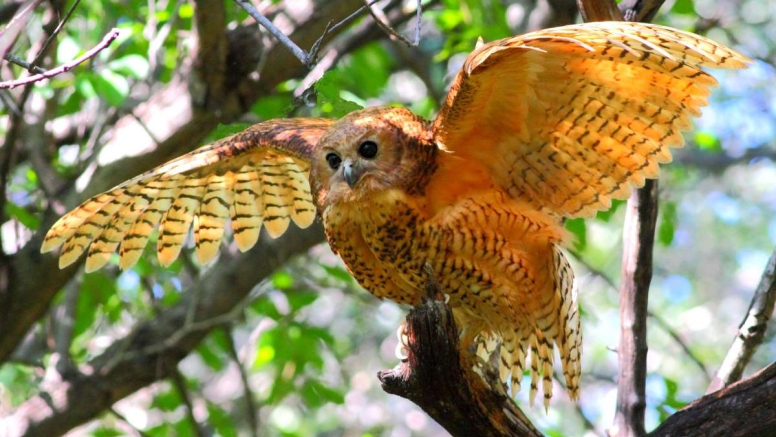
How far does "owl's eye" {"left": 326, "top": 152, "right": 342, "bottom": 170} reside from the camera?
14.0ft

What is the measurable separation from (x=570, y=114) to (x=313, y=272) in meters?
4.81

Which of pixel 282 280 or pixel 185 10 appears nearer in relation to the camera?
pixel 185 10

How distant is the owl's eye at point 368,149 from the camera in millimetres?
4203

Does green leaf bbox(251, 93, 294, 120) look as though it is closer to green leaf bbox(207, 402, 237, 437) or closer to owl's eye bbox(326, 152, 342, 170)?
green leaf bbox(207, 402, 237, 437)

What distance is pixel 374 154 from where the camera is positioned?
4215 mm

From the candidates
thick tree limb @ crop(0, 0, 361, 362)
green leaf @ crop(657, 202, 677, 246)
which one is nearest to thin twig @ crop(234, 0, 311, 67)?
thick tree limb @ crop(0, 0, 361, 362)

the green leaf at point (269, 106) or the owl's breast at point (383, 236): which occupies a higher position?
the green leaf at point (269, 106)

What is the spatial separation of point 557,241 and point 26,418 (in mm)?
3454

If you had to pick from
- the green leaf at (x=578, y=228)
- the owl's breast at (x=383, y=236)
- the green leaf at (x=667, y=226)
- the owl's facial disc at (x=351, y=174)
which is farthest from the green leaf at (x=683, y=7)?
the owl's facial disc at (x=351, y=174)

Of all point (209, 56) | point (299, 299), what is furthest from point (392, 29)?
point (299, 299)

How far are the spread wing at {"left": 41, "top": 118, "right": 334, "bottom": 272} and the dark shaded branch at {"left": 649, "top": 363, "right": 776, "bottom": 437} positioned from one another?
2123 millimetres

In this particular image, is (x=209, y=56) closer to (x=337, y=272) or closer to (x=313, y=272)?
(x=337, y=272)

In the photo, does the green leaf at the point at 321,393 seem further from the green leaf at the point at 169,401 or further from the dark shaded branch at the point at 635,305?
the dark shaded branch at the point at 635,305

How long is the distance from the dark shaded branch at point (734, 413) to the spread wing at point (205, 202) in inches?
83.6
